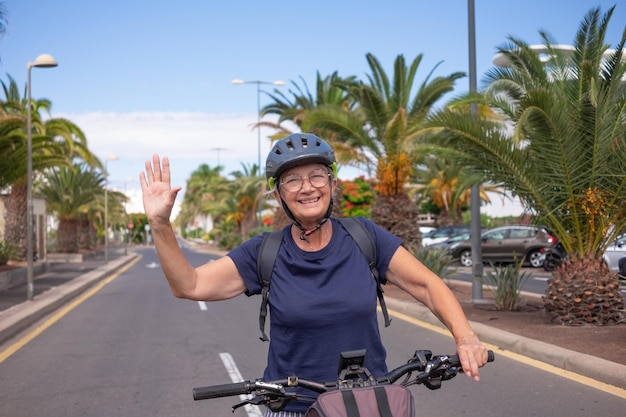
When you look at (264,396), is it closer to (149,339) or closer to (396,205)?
(149,339)

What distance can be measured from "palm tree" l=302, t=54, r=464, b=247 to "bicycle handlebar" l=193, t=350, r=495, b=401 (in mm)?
17764

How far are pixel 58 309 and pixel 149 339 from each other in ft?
18.9

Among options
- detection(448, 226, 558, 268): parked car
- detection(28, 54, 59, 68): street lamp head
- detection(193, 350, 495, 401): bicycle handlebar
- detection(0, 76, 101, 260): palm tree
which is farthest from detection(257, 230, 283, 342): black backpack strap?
detection(448, 226, 558, 268): parked car

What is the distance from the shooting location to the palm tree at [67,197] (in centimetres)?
4316

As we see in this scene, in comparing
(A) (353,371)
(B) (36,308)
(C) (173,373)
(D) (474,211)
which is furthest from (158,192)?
(B) (36,308)

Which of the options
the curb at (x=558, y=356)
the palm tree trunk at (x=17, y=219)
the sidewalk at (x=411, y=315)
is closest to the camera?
the curb at (x=558, y=356)

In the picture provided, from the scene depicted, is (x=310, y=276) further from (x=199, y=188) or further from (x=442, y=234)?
(x=199, y=188)

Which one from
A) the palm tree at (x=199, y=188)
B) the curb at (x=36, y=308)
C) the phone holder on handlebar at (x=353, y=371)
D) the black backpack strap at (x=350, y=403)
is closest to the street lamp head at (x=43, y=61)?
the curb at (x=36, y=308)

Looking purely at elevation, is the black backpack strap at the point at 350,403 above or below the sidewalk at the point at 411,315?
above

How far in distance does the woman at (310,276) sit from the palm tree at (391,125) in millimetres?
17371

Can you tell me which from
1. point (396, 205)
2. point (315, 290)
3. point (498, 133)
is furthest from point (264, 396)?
point (396, 205)

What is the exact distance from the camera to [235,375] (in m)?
8.62

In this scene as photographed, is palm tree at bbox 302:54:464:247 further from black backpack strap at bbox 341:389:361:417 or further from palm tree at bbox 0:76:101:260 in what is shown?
black backpack strap at bbox 341:389:361:417

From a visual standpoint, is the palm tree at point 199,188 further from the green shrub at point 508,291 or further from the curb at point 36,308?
the green shrub at point 508,291
